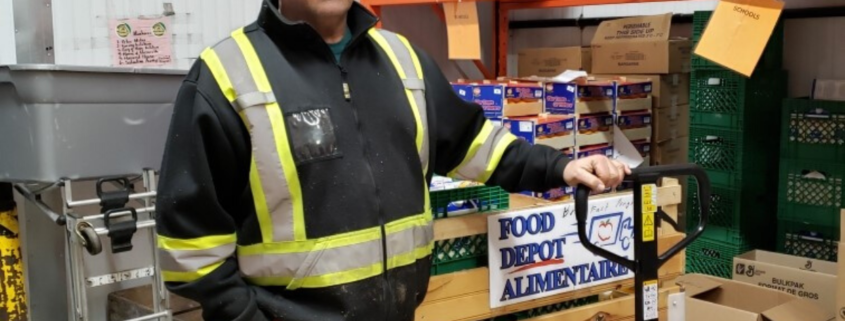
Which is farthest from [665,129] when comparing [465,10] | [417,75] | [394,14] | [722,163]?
[417,75]

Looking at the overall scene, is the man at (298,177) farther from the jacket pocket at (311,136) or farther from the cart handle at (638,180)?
the cart handle at (638,180)

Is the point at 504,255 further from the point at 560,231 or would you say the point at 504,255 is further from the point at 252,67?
the point at 252,67

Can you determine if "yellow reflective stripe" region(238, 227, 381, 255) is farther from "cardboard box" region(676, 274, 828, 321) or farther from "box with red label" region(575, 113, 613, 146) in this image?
"box with red label" region(575, 113, 613, 146)

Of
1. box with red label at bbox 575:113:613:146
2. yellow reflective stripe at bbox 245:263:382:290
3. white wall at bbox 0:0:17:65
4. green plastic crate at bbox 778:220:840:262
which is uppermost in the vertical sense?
white wall at bbox 0:0:17:65

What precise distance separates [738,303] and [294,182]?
245 centimetres

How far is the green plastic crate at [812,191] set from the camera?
397 centimetres

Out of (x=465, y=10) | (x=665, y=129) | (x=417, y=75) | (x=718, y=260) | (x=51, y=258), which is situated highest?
(x=465, y=10)

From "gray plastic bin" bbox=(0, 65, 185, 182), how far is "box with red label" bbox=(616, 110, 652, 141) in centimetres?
244

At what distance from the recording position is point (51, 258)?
321cm

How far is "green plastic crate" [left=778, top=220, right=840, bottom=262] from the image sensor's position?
13.2ft

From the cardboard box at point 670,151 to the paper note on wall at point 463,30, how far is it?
1.21 metres

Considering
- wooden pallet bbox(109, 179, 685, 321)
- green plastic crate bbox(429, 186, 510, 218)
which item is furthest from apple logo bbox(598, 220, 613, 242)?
green plastic crate bbox(429, 186, 510, 218)

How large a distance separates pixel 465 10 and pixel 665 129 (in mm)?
1368

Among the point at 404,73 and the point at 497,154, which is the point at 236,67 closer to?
the point at 404,73
